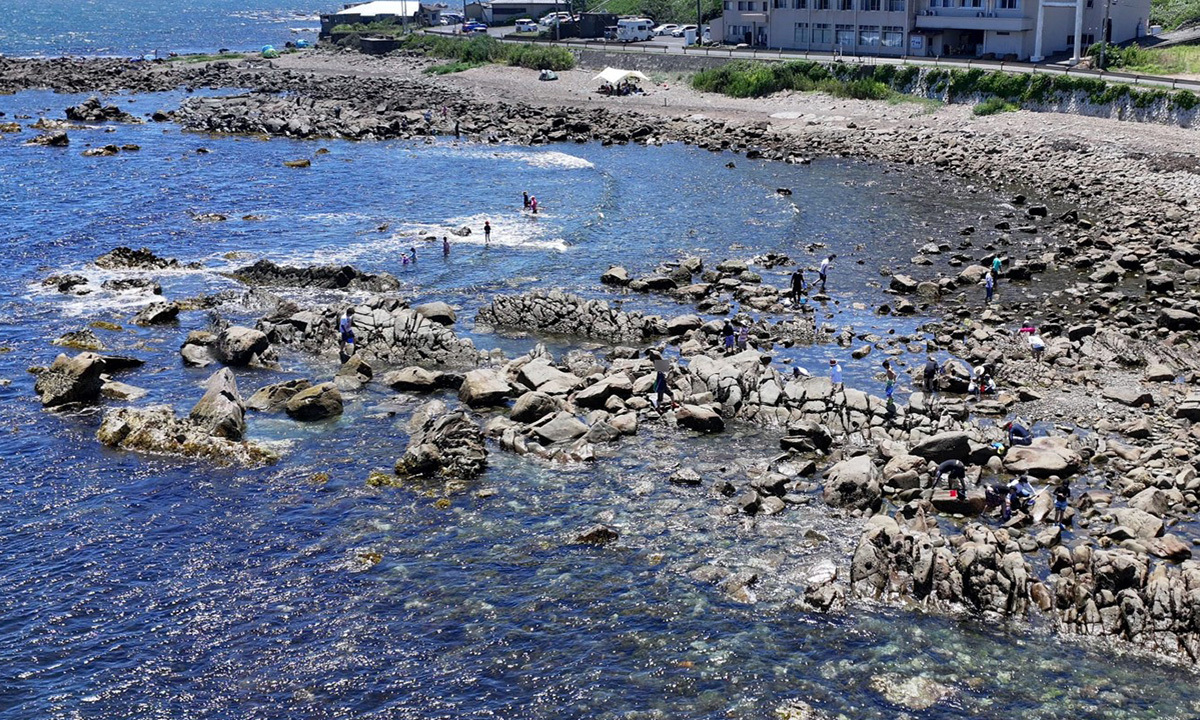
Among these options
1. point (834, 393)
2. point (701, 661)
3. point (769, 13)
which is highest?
point (769, 13)

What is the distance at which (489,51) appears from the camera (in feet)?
457

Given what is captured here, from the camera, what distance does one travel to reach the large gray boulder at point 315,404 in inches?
1452

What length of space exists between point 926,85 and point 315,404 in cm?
7261

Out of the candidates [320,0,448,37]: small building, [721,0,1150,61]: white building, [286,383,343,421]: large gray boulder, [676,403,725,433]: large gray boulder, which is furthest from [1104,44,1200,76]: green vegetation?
[320,0,448,37]: small building

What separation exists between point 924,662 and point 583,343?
23.6m

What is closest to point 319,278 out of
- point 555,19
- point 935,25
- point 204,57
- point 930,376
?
point 930,376

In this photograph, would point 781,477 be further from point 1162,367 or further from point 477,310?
point 477,310

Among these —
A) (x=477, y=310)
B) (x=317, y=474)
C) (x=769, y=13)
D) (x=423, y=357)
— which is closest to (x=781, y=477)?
(x=317, y=474)

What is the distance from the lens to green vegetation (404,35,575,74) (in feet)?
426

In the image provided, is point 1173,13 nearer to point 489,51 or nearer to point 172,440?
point 489,51

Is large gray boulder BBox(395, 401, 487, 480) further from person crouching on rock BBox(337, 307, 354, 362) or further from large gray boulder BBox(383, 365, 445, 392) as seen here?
person crouching on rock BBox(337, 307, 354, 362)

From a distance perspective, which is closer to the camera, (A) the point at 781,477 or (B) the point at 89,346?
(A) the point at 781,477

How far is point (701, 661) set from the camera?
24.3m

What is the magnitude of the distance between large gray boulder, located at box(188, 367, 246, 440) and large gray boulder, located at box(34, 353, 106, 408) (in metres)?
4.29
